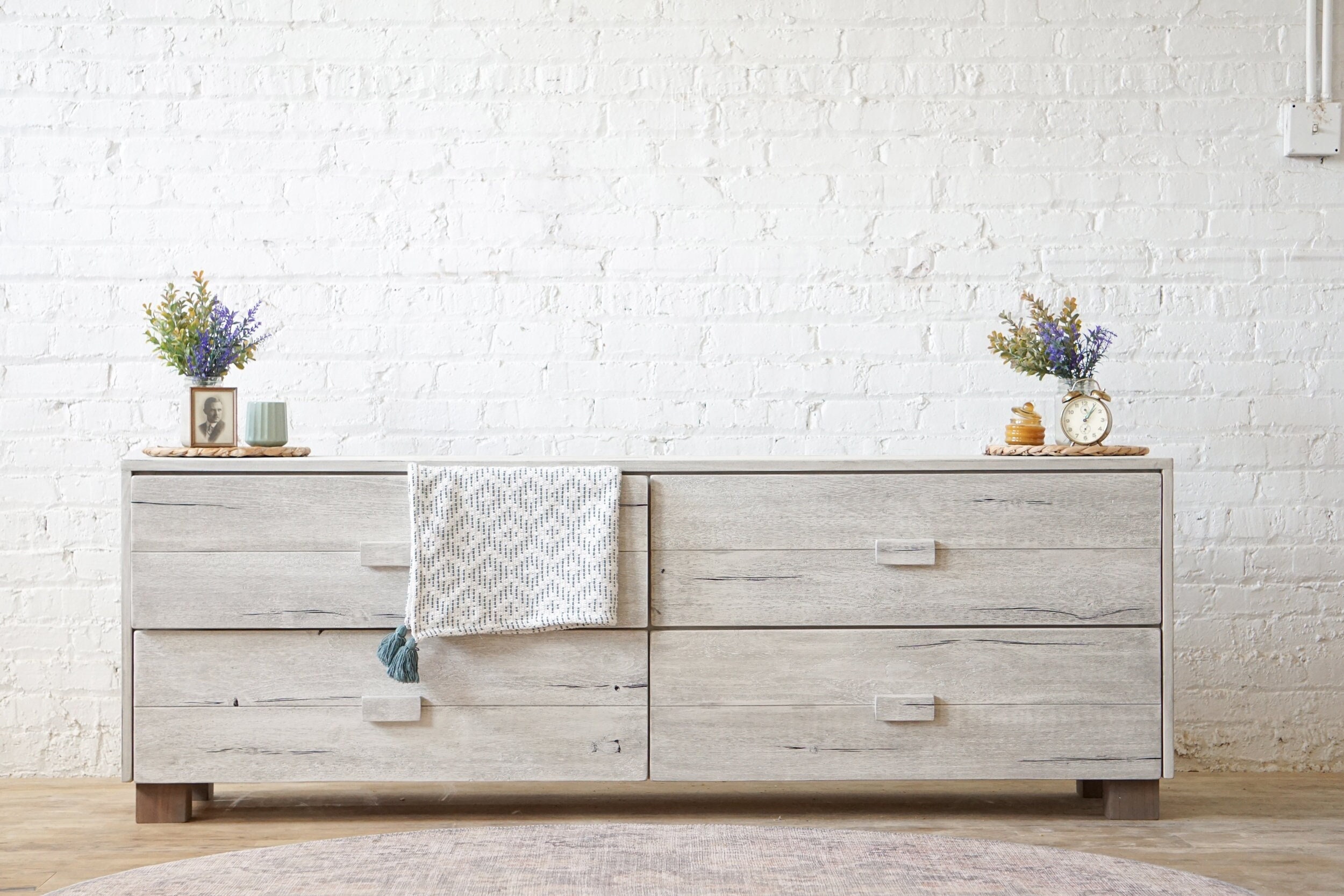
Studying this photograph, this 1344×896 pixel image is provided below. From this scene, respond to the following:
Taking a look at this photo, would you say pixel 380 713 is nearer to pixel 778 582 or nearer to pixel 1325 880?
pixel 778 582

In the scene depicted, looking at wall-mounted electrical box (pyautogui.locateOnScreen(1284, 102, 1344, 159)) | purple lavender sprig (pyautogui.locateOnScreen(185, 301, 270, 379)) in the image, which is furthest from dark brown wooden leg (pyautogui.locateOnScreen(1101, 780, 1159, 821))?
purple lavender sprig (pyautogui.locateOnScreen(185, 301, 270, 379))

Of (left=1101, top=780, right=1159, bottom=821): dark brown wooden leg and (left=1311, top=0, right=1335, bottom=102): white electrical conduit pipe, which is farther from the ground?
(left=1311, top=0, right=1335, bottom=102): white electrical conduit pipe

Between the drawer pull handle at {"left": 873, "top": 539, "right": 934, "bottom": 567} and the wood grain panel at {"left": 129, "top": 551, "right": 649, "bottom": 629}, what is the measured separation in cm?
49

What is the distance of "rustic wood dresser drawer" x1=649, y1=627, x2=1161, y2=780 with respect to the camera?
2.15m

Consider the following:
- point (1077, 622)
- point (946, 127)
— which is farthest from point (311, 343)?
point (1077, 622)

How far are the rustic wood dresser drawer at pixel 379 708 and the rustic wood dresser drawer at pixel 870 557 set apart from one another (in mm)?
238

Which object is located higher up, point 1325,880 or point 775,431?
point 775,431

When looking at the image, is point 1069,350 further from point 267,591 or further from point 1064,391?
point 267,591

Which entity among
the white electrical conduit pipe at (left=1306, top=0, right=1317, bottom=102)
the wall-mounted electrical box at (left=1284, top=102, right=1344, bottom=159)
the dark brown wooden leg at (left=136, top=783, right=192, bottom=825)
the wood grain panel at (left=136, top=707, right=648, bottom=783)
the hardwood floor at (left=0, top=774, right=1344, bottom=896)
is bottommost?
the hardwood floor at (left=0, top=774, right=1344, bottom=896)

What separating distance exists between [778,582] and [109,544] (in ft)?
5.08

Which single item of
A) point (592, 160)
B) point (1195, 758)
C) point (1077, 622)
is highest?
point (592, 160)

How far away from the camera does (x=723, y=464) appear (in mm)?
2174

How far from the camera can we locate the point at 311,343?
264 cm

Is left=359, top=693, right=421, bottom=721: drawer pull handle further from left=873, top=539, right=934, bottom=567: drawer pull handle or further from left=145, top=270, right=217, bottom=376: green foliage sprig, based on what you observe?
left=873, top=539, right=934, bottom=567: drawer pull handle
